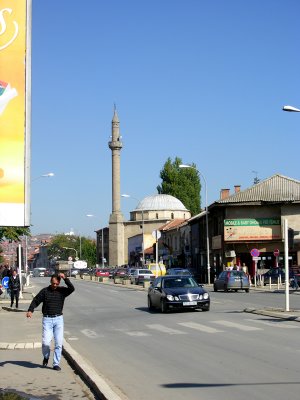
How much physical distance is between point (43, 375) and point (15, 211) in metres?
2.66

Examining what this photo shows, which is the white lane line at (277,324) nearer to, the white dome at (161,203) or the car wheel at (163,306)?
the car wheel at (163,306)

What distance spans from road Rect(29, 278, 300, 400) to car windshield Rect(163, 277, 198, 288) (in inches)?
87.6

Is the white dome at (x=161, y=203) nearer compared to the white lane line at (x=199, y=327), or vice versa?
the white lane line at (x=199, y=327)

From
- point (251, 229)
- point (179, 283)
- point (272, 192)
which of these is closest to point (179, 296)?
point (179, 283)

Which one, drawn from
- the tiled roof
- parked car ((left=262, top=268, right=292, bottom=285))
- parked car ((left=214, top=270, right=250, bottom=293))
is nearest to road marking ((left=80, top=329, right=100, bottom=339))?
parked car ((left=214, top=270, right=250, bottom=293))

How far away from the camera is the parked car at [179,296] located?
989 inches

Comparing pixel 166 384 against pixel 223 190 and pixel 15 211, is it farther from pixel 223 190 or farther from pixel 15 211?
pixel 223 190

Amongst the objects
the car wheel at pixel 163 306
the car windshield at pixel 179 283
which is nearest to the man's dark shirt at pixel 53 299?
the car wheel at pixel 163 306

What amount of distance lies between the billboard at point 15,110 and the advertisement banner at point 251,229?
55238 millimetres

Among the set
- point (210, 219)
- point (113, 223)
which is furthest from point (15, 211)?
point (113, 223)

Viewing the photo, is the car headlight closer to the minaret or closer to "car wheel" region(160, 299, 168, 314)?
"car wheel" region(160, 299, 168, 314)

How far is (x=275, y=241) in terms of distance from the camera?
6525 centimetres

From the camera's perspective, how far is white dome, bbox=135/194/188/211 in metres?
126

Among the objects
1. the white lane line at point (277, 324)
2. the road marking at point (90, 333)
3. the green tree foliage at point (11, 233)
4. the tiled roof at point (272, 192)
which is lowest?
the road marking at point (90, 333)
